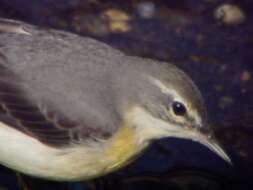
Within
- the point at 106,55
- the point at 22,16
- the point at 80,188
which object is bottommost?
the point at 80,188

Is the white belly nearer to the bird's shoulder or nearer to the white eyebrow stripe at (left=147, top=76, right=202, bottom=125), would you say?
the bird's shoulder

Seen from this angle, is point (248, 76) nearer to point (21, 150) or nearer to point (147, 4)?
point (147, 4)

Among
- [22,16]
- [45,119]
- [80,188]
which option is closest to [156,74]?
[45,119]

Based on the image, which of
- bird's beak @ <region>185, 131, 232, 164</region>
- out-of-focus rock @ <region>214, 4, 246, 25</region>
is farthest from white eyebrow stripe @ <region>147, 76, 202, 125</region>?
out-of-focus rock @ <region>214, 4, 246, 25</region>

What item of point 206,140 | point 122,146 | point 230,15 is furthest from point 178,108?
point 230,15

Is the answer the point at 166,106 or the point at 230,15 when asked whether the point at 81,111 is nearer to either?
the point at 166,106

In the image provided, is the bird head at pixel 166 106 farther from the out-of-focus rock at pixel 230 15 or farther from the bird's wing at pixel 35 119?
the out-of-focus rock at pixel 230 15

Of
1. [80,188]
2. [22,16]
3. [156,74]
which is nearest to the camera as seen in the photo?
[156,74]

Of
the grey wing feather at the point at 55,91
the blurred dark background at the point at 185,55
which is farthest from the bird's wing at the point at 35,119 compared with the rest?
the blurred dark background at the point at 185,55
